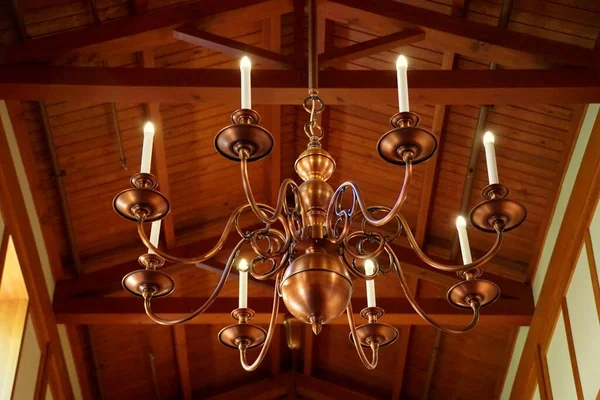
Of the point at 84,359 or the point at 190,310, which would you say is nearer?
the point at 190,310

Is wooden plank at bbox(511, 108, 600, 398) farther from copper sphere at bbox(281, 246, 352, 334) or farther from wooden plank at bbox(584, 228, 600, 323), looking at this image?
copper sphere at bbox(281, 246, 352, 334)

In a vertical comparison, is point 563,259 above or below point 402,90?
above

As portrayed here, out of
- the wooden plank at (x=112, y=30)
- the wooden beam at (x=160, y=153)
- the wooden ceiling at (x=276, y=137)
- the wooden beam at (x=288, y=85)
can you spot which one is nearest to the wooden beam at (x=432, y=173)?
the wooden ceiling at (x=276, y=137)

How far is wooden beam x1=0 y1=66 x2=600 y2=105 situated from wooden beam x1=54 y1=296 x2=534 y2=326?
2.05 meters

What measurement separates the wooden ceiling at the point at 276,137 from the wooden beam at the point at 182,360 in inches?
0.7

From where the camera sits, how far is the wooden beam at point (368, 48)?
4.25m

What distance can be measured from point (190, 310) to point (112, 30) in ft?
7.58

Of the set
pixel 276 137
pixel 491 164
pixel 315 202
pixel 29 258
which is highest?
pixel 276 137

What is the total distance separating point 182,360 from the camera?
697 centimetres

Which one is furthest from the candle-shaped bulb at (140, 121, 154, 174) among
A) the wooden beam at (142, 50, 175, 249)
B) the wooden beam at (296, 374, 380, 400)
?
the wooden beam at (296, 374, 380, 400)

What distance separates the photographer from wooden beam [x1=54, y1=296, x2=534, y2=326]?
5531 millimetres

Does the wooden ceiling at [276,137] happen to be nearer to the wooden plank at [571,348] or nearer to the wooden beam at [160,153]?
the wooden beam at [160,153]

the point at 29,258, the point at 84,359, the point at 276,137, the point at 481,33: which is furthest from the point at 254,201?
the point at 84,359

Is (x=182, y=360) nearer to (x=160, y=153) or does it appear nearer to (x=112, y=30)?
(x=160, y=153)
